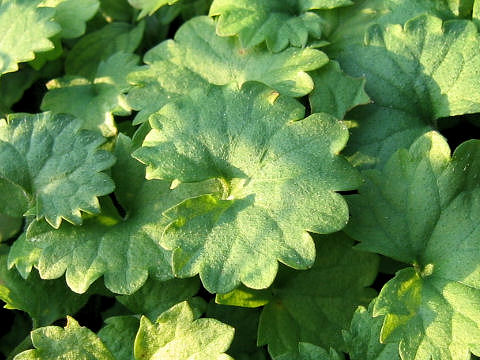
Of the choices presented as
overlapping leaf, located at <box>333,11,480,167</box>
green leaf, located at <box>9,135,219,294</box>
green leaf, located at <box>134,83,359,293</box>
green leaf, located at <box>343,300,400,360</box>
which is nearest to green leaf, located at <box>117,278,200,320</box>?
green leaf, located at <box>9,135,219,294</box>

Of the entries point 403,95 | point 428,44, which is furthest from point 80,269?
point 428,44

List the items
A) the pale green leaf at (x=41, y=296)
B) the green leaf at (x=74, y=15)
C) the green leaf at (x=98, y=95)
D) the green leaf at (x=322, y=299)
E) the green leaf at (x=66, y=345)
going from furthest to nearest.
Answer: the green leaf at (x=74, y=15)
the green leaf at (x=98, y=95)
the pale green leaf at (x=41, y=296)
the green leaf at (x=322, y=299)
the green leaf at (x=66, y=345)

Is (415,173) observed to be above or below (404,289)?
above

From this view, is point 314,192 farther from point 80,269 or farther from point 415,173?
point 80,269

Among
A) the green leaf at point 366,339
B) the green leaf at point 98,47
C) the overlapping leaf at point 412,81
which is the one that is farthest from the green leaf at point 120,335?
the green leaf at point 98,47

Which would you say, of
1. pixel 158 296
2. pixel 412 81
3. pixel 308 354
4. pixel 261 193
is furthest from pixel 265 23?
pixel 308 354

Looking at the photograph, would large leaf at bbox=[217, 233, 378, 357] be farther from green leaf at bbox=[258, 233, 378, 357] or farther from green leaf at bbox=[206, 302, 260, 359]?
green leaf at bbox=[206, 302, 260, 359]

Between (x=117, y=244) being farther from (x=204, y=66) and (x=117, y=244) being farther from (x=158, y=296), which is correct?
(x=204, y=66)

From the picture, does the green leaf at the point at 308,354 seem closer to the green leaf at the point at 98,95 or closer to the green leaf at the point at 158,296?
the green leaf at the point at 158,296
